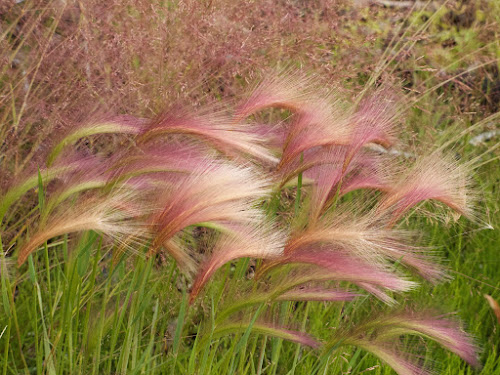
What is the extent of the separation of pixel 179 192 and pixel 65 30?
1.29 meters

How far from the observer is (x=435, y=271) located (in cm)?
139

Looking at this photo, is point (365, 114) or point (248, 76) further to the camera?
point (248, 76)

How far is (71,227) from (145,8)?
1.08 metres

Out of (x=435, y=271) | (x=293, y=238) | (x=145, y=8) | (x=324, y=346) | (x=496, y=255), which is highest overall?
(x=145, y=8)

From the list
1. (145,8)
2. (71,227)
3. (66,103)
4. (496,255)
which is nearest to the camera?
(71,227)

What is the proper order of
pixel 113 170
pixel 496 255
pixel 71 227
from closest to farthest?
pixel 71 227 → pixel 113 170 → pixel 496 255

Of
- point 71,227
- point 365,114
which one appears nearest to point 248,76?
point 365,114

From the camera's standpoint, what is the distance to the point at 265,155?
1350mm

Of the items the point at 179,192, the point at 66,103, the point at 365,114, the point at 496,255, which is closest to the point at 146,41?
the point at 66,103

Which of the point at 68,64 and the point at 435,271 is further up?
the point at 68,64

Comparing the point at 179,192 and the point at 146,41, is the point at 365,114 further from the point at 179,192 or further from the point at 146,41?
the point at 146,41

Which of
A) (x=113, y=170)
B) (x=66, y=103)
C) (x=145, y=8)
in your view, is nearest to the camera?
(x=113, y=170)

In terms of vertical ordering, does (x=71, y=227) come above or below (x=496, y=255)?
above

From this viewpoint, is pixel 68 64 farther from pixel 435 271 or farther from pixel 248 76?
pixel 435 271
